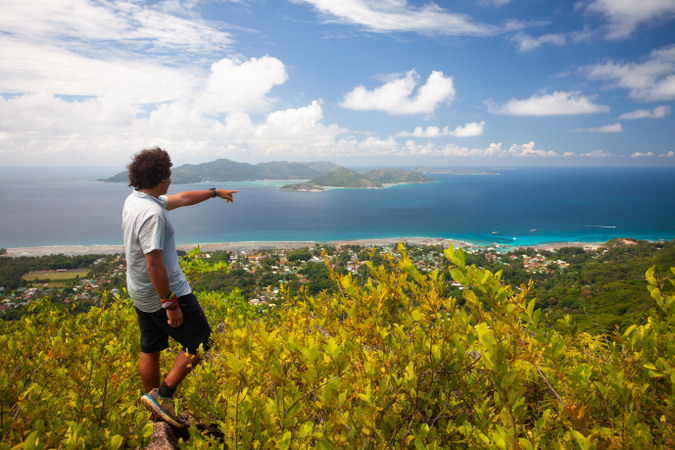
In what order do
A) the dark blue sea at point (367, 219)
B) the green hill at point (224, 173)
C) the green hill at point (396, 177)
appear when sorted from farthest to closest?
the green hill at point (396, 177) → the green hill at point (224, 173) → the dark blue sea at point (367, 219)

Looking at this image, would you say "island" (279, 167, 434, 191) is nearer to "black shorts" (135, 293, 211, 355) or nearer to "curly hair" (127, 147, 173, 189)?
"curly hair" (127, 147, 173, 189)

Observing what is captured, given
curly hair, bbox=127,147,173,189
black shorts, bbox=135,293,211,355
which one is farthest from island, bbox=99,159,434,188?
black shorts, bbox=135,293,211,355

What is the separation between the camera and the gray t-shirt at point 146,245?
2.42m

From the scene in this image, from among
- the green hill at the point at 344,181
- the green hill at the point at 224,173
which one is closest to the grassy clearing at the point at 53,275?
the green hill at the point at 224,173

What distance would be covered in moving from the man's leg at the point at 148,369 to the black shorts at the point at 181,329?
0.19ft

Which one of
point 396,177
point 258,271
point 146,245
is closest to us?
point 146,245

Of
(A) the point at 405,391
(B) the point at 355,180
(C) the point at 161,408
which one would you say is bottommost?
(C) the point at 161,408

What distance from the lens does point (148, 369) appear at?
279 cm

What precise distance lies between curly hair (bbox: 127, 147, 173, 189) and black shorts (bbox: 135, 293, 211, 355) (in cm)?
102

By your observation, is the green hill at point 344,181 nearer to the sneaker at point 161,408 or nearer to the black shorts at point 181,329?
the black shorts at point 181,329

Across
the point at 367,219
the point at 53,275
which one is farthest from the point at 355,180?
the point at 53,275

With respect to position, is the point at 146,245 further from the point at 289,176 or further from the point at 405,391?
the point at 289,176

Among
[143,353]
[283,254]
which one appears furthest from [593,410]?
[283,254]

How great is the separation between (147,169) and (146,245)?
68 centimetres
